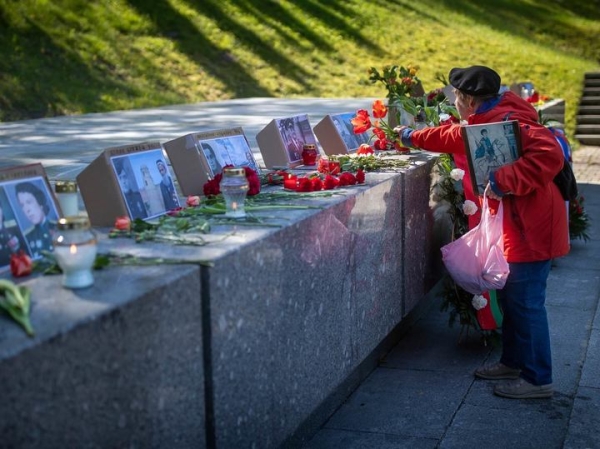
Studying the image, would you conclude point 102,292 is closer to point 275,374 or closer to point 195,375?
point 195,375

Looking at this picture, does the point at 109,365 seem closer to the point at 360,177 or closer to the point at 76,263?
the point at 76,263

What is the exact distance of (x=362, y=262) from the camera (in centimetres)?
438

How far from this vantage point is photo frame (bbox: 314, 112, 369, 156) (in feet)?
18.4

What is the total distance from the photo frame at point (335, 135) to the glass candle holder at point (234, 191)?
205cm

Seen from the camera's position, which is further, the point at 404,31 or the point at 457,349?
the point at 404,31

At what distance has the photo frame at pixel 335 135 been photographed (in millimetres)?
5621

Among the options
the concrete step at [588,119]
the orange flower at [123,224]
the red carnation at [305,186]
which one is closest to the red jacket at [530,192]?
the red carnation at [305,186]

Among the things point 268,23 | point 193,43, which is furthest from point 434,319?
point 268,23

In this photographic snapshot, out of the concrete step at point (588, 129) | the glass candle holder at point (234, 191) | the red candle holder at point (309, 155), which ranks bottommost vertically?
the concrete step at point (588, 129)

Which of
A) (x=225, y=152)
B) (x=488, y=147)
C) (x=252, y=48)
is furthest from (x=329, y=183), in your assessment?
(x=252, y=48)

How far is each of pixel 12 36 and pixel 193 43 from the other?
422cm

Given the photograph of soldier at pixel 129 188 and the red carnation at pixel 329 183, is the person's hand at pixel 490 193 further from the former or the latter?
the photograph of soldier at pixel 129 188

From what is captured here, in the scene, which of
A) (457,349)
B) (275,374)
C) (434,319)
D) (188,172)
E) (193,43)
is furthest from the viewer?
(193,43)

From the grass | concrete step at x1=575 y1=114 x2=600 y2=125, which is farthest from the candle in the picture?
concrete step at x1=575 y1=114 x2=600 y2=125
